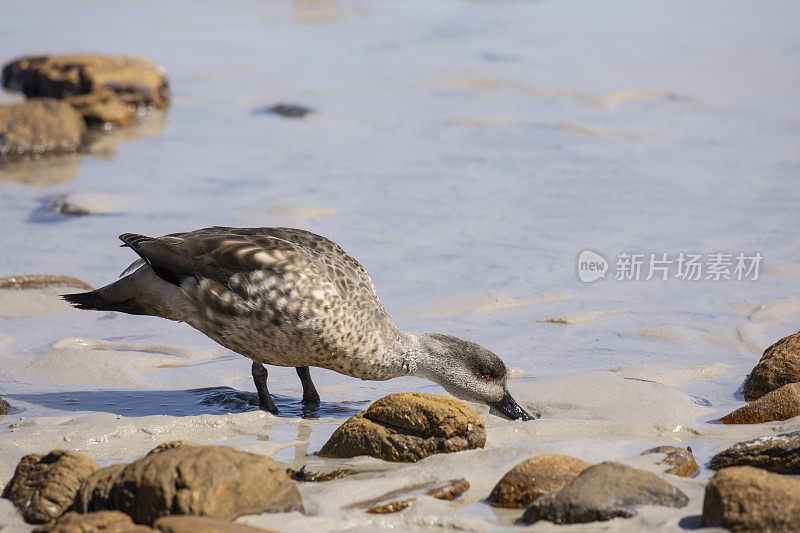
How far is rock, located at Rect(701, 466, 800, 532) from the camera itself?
4.21 meters

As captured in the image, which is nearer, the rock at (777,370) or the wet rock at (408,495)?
the wet rock at (408,495)

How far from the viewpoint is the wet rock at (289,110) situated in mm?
14781

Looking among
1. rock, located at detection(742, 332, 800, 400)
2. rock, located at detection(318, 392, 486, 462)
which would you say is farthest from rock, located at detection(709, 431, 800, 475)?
rock, located at detection(318, 392, 486, 462)

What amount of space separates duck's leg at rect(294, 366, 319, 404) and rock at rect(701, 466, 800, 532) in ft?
9.68

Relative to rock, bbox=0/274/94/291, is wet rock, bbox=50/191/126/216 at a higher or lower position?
higher

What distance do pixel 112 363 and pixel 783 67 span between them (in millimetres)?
13039

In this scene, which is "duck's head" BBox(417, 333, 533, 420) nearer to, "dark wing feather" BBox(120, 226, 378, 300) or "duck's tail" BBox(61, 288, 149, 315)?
"dark wing feather" BBox(120, 226, 378, 300)

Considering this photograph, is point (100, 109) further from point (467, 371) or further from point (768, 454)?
point (768, 454)

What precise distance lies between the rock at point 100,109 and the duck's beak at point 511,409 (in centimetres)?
1046

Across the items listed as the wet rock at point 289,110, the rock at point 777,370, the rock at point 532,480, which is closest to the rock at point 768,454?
the rock at point 532,480

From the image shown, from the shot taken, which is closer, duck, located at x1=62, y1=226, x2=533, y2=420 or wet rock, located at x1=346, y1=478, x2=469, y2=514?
wet rock, located at x1=346, y1=478, x2=469, y2=514

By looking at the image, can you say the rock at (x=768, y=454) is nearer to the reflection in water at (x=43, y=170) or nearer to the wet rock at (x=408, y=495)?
the wet rock at (x=408, y=495)

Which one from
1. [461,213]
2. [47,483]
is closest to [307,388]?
[47,483]

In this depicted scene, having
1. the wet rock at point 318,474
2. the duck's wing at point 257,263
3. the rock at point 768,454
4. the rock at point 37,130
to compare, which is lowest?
the wet rock at point 318,474
